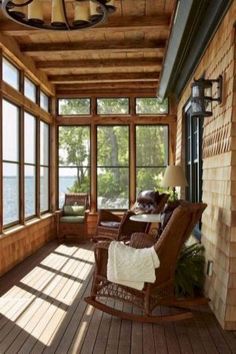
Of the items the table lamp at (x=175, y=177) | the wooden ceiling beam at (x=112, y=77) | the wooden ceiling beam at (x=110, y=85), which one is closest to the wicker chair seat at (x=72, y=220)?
the table lamp at (x=175, y=177)

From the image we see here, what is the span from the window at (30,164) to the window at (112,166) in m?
1.83

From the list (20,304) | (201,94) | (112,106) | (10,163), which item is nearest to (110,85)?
(112,106)

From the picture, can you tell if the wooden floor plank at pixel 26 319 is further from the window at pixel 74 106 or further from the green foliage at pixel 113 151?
the window at pixel 74 106

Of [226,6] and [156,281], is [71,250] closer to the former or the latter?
[156,281]

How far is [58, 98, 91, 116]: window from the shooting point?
344 inches

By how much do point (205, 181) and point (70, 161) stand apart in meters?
4.61

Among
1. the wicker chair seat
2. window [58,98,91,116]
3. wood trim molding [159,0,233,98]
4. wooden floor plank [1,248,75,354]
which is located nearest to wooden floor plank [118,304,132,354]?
wooden floor plank [1,248,75,354]

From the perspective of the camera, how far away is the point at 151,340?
3.15 m

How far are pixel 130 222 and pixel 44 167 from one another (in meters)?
2.61

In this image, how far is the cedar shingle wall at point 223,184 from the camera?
335 cm

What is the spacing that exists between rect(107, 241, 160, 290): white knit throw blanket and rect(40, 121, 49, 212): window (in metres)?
4.54

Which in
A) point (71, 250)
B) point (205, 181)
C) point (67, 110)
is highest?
point (67, 110)

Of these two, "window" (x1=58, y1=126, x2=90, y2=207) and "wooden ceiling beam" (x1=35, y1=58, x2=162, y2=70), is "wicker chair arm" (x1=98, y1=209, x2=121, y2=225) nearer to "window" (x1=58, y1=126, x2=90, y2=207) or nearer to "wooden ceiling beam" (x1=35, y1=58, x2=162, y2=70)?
"window" (x1=58, y1=126, x2=90, y2=207)

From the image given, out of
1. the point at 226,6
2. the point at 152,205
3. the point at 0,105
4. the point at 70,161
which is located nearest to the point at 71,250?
the point at 152,205
